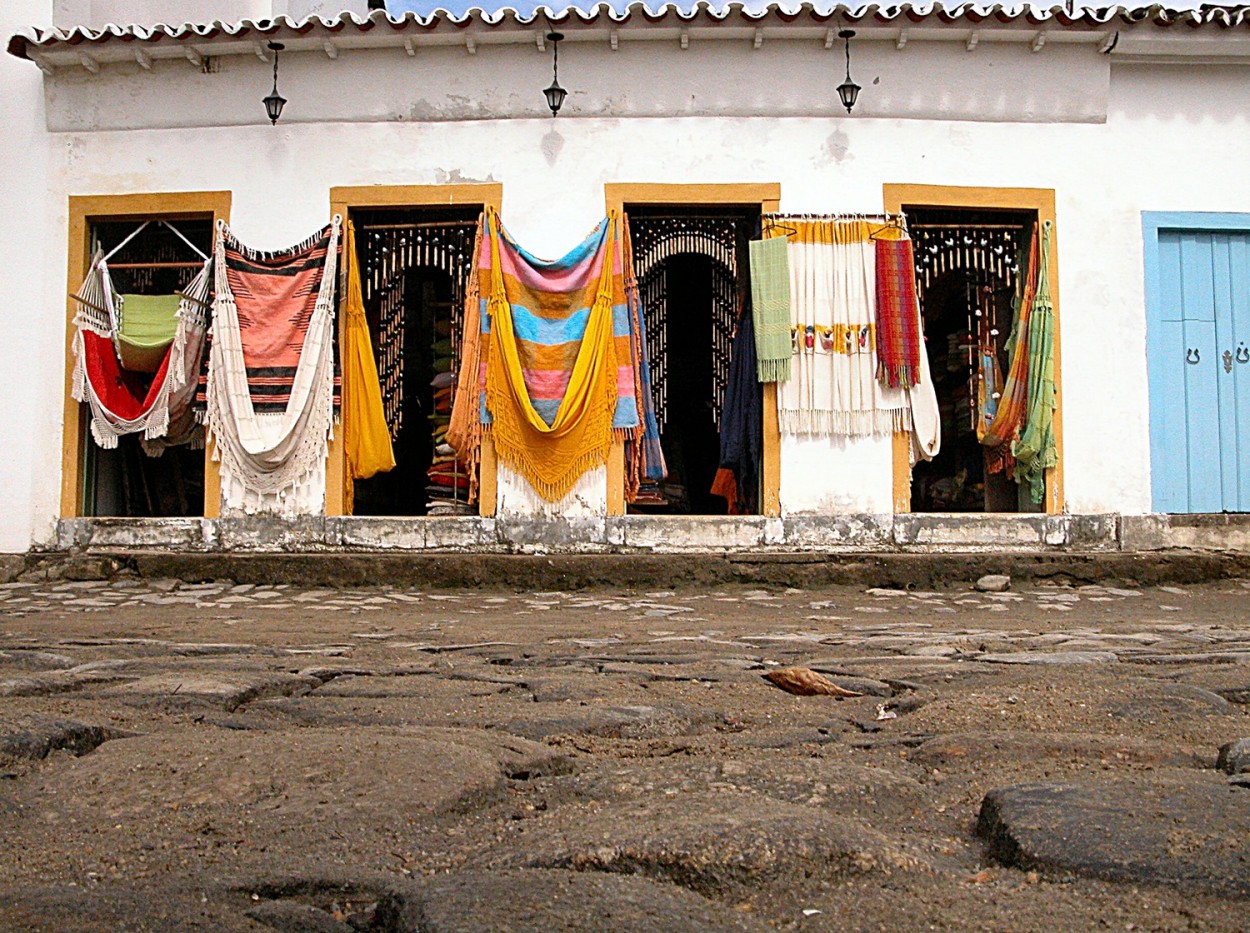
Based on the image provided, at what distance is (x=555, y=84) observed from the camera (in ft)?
26.2

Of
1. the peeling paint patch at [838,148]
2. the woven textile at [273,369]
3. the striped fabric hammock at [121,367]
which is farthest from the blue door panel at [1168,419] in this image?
the striped fabric hammock at [121,367]

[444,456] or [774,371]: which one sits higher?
[774,371]

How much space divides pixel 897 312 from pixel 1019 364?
993 mm

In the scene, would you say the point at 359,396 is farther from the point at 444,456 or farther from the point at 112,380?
the point at 112,380

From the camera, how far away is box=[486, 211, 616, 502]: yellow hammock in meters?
8.09

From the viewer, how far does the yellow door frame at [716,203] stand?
26.7 feet

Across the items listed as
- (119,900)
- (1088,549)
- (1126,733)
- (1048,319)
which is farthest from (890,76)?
(119,900)

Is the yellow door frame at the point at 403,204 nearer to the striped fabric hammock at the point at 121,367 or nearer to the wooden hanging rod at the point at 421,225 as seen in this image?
the wooden hanging rod at the point at 421,225

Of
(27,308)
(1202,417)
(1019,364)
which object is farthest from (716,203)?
(27,308)

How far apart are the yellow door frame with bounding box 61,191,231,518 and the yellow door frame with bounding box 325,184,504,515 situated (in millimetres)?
815

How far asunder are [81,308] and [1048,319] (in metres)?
6.78

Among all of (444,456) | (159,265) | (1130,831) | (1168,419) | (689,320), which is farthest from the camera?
(689,320)


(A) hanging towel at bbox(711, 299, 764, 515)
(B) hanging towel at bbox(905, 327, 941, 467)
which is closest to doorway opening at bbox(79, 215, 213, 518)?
(A) hanging towel at bbox(711, 299, 764, 515)

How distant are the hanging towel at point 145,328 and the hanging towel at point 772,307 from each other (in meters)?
4.11
